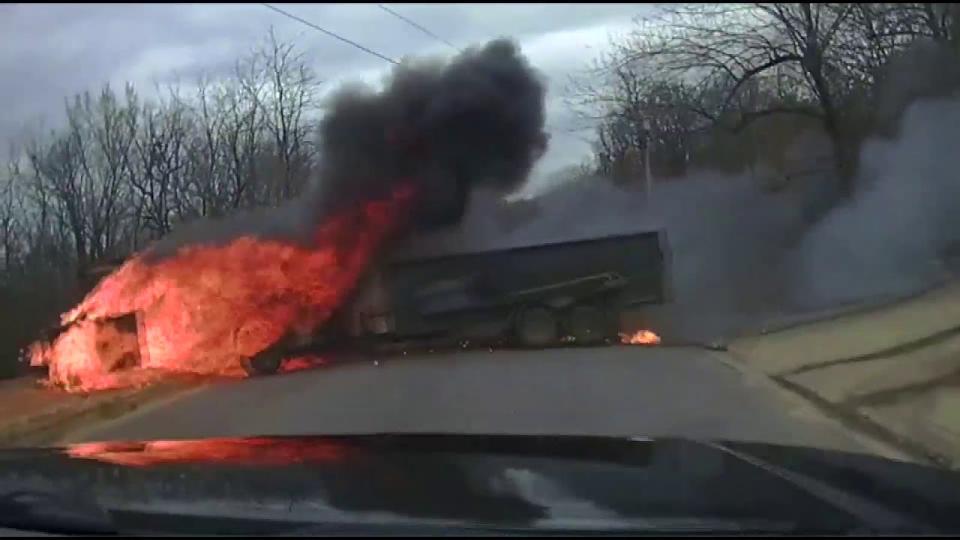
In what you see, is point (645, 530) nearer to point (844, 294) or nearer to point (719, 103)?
point (719, 103)

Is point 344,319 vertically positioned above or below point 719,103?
below

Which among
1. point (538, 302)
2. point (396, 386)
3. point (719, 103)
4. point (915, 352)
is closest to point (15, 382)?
point (396, 386)

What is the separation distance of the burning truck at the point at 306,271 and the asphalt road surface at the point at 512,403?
146cm

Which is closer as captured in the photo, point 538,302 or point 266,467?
point 266,467

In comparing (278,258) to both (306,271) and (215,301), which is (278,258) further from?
(215,301)

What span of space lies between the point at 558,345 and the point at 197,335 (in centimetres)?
682

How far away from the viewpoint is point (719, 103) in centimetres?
1788

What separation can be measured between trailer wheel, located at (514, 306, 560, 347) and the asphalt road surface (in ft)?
7.85

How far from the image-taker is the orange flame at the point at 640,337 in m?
22.0

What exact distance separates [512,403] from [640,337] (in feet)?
30.9

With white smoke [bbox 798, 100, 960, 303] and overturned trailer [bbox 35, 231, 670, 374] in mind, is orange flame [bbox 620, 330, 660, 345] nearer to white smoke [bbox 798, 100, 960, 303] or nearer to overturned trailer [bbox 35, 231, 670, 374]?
overturned trailer [bbox 35, 231, 670, 374]

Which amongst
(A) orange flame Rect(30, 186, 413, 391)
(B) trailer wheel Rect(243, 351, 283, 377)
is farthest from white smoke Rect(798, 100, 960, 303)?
(B) trailer wheel Rect(243, 351, 283, 377)

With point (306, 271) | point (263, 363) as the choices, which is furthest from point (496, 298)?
point (263, 363)

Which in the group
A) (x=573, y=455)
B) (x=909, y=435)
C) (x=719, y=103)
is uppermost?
(x=719, y=103)
